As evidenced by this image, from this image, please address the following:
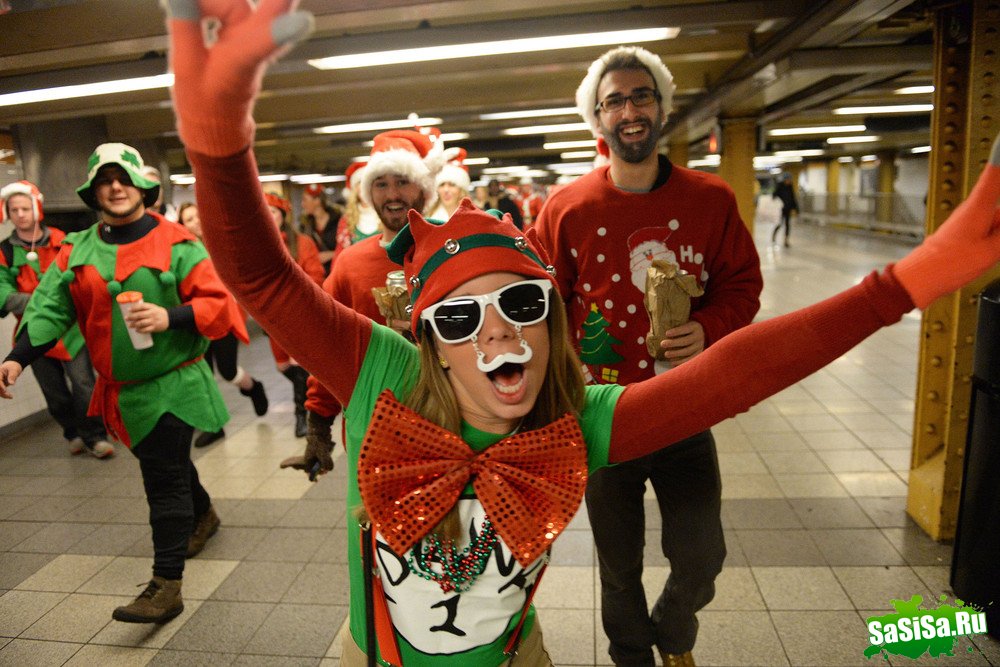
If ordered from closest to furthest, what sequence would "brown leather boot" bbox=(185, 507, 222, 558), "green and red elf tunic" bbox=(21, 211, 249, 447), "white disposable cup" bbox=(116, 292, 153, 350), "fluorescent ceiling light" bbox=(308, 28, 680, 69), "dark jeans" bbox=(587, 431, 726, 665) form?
"dark jeans" bbox=(587, 431, 726, 665) → "white disposable cup" bbox=(116, 292, 153, 350) → "green and red elf tunic" bbox=(21, 211, 249, 447) → "brown leather boot" bbox=(185, 507, 222, 558) → "fluorescent ceiling light" bbox=(308, 28, 680, 69)

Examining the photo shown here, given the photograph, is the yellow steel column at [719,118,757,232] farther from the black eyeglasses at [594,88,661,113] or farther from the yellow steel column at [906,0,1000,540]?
the black eyeglasses at [594,88,661,113]

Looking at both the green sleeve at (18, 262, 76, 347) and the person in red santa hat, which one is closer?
the green sleeve at (18, 262, 76, 347)

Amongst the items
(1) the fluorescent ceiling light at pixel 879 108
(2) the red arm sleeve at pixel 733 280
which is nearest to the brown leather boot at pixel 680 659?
(2) the red arm sleeve at pixel 733 280

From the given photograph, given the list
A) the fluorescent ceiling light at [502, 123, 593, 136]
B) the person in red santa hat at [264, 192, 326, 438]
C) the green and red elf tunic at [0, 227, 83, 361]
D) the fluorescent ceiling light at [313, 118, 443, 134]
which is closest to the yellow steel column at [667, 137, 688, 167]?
the fluorescent ceiling light at [502, 123, 593, 136]

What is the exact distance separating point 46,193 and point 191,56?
1919 millimetres

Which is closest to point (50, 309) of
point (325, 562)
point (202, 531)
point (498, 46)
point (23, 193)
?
point (23, 193)

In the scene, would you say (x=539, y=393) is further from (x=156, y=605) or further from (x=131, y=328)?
(x=156, y=605)

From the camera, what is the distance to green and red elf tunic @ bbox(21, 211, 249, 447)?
2.81 meters

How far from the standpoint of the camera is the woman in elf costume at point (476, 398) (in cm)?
105

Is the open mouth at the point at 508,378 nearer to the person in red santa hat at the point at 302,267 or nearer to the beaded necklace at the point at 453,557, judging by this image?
the beaded necklace at the point at 453,557

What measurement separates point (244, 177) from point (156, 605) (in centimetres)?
275

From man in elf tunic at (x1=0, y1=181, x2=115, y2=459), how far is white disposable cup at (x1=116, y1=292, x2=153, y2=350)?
362 millimetres

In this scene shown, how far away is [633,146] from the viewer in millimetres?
2117

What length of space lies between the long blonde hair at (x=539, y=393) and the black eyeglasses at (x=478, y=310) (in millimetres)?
92
